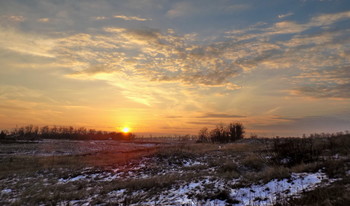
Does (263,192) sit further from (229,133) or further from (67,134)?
(67,134)

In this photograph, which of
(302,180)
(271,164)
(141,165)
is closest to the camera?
(302,180)

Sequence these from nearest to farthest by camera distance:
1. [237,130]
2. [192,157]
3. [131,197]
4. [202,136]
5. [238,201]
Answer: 1. [238,201]
2. [131,197]
3. [192,157]
4. [237,130]
5. [202,136]

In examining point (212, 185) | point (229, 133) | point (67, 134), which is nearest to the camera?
point (212, 185)

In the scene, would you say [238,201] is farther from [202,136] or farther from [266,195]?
[202,136]

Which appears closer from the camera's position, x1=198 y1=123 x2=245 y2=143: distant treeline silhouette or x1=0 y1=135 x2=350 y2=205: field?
x1=0 y1=135 x2=350 y2=205: field

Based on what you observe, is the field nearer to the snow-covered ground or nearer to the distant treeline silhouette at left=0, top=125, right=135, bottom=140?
the snow-covered ground

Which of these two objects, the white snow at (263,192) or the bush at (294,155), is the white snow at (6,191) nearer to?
the white snow at (263,192)

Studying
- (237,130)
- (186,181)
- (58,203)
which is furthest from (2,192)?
(237,130)

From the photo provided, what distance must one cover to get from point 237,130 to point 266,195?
169ft

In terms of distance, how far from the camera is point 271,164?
43.5 ft

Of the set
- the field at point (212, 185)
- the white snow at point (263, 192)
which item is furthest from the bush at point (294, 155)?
the white snow at point (263, 192)

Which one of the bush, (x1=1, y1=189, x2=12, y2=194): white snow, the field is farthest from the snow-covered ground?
(x1=1, y1=189, x2=12, y2=194): white snow

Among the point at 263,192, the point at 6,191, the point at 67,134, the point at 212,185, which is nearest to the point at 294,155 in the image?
the point at 263,192

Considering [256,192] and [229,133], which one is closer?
[256,192]
